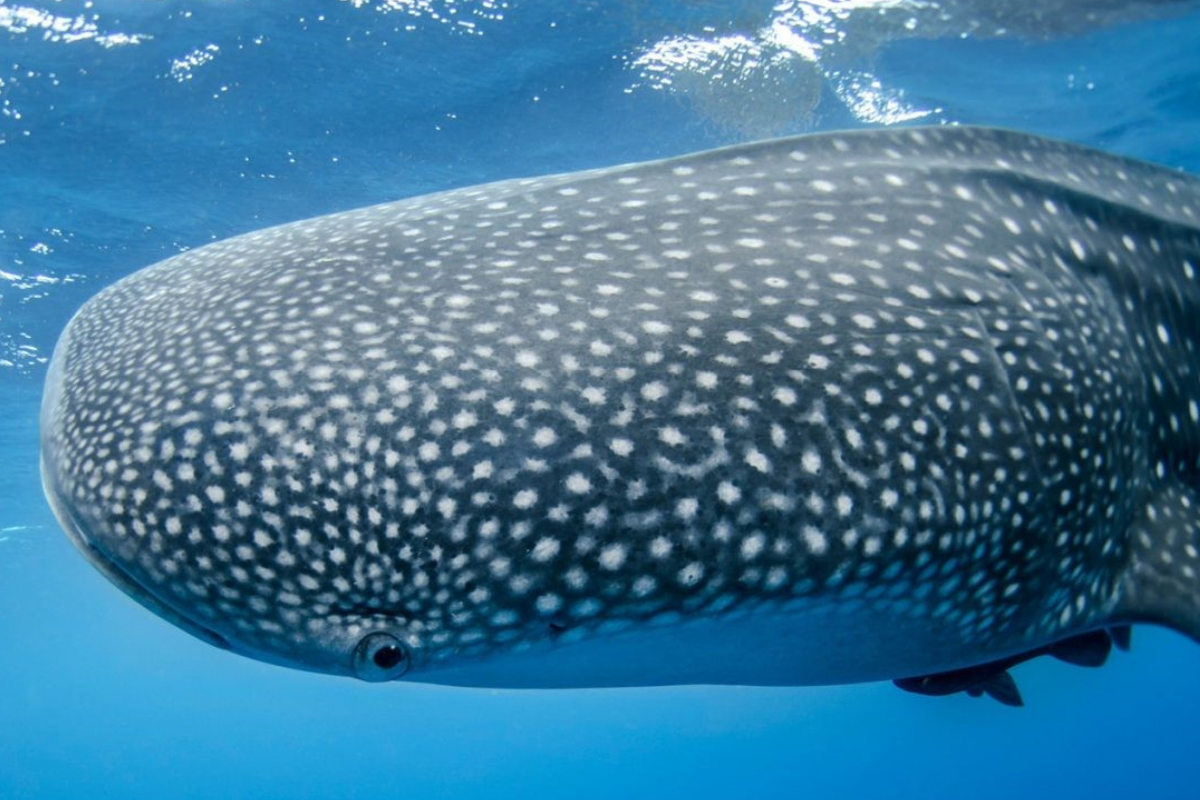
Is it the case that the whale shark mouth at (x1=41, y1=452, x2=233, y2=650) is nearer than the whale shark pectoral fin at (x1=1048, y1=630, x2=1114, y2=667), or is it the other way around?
the whale shark mouth at (x1=41, y1=452, x2=233, y2=650)

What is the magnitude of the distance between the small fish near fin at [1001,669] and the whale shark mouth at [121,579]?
9.57 feet

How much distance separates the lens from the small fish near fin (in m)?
3.79

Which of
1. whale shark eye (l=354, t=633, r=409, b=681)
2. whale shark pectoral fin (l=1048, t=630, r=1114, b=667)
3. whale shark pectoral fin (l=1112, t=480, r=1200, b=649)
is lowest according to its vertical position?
whale shark pectoral fin (l=1048, t=630, r=1114, b=667)

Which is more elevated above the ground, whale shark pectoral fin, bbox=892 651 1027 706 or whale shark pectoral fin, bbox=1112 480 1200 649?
whale shark pectoral fin, bbox=1112 480 1200 649

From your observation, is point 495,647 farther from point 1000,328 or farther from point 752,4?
point 752,4

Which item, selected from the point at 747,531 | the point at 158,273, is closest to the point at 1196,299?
the point at 747,531

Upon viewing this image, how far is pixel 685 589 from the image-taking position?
2.35 m

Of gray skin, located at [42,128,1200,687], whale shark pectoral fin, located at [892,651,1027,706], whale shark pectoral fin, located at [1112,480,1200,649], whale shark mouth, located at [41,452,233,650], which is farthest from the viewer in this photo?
Result: whale shark pectoral fin, located at [892,651,1027,706]

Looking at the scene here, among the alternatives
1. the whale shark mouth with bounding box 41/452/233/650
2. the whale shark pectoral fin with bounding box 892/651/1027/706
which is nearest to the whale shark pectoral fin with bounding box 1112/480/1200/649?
the whale shark pectoral fin with bounding box 892/651/1027/706

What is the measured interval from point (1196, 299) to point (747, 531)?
3052mm

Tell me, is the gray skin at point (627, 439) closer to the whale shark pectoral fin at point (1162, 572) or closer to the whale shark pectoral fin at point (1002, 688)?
the whale shark pectoral fin at point (1162, 572)

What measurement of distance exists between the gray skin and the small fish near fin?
53cm

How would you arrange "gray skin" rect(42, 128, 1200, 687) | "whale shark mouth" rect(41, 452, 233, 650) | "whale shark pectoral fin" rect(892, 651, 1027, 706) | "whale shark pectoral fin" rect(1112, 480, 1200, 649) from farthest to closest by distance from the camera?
"whale shark pectoral fin" rect(892, 651, 1027, 706) < "whale shark pectoral fin" rect(1112, 480, 1200, 649) < "whale shark mouth" rect(41, 452, 233, 650) < "gray skin" rect(42, 128, 1200, 687)

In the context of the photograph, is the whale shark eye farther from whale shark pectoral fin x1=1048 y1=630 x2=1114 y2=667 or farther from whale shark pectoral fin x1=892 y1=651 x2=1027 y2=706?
whale shark pectoral fin x1=1048 y1=630 x2=1114 y2=667
